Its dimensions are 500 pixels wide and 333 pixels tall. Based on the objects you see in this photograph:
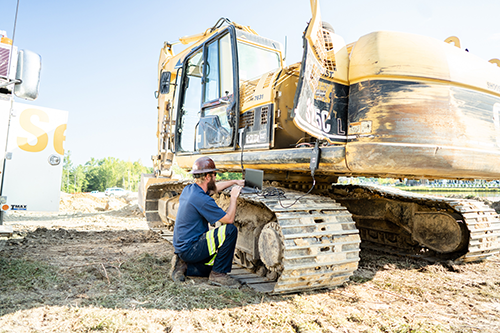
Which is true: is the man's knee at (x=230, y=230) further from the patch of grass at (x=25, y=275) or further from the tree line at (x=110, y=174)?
the tree line at (x=110, y=174)

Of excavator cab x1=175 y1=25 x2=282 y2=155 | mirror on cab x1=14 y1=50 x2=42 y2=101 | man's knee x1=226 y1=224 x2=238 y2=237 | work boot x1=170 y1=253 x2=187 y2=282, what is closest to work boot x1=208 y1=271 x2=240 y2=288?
work boot x1=170 y1=253 x2=187 y2=282

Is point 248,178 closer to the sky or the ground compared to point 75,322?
closer to the sky

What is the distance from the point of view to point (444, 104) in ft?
10.1

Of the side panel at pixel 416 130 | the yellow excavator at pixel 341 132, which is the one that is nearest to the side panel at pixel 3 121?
the yellow excavator at pixel 341 132

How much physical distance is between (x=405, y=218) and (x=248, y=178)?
2.69 m

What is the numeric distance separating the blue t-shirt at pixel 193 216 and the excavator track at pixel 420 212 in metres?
2.35

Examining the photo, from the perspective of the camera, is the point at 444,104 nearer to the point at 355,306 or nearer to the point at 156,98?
the point at 355,306

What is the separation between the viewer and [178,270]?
12.8 feet

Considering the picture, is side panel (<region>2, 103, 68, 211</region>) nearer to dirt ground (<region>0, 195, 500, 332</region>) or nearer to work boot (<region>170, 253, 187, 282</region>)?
dirt ground (<region>0, 195, 500, 332</region>)

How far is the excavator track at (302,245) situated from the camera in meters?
3.19

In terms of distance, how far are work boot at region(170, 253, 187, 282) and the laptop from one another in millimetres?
1048

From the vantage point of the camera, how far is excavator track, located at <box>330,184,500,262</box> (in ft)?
15.5

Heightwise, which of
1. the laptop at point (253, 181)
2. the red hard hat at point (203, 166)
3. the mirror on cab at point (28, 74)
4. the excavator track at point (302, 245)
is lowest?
the excavator track at point (302, 245)

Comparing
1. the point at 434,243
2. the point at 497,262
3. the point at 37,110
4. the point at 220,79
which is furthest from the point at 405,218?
the point at 37,110
